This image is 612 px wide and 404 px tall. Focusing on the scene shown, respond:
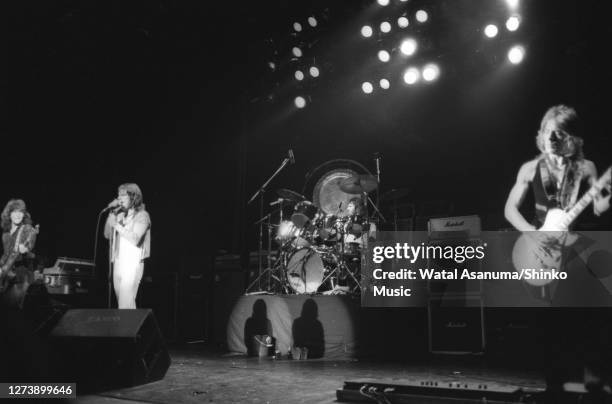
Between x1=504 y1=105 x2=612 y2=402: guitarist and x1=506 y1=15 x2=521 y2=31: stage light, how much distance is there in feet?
3.91

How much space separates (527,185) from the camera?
4.91 m

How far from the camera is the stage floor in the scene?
11.6 feet

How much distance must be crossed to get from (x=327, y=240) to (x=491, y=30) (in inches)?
124

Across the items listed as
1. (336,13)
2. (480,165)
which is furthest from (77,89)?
(480,165)

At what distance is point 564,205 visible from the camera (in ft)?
12.8

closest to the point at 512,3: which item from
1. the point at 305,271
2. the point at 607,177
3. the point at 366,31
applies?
the point at 366,31

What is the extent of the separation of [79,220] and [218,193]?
2241mm

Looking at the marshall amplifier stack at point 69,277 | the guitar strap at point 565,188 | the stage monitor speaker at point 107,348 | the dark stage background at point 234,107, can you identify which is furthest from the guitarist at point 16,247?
the guitar strap at point 565,188

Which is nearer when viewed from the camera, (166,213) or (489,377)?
(489,377)

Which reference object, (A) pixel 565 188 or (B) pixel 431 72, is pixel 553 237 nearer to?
(A) pixel 565 188

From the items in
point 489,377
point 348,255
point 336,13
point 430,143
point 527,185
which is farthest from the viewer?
point 430,143

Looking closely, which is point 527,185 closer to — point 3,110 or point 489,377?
point 489,377

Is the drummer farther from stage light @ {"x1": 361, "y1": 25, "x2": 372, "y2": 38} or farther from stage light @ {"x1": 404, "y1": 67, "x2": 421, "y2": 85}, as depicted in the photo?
stage light @ {"x1": 361, "y1": 25, "x2": 372, "y2": 38}

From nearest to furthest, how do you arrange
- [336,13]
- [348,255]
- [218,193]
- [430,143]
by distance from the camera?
[348,255] → [336,13] → [430,143] → [218,193]
